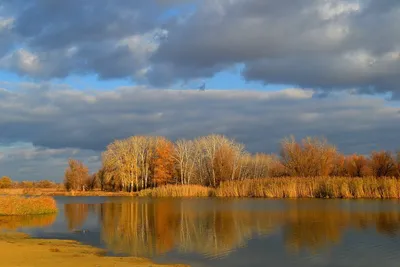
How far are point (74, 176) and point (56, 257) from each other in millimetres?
76465

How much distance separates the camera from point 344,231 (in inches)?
846

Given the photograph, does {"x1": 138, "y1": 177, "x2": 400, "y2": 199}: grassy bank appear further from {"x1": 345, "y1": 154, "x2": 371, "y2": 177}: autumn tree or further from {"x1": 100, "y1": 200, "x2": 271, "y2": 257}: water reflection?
{"x1": 345, "y1": 154, "x2": 371, "y2": 177}: autumn tree

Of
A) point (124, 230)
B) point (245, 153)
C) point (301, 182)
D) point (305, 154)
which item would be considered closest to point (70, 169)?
point (245, 153)

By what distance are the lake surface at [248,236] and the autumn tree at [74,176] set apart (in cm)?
5749

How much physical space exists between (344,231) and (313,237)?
246 cm

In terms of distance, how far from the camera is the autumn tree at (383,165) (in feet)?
220

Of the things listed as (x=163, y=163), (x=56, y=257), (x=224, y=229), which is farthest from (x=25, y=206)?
(x=163, y=163)

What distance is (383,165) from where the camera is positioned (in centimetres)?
6794

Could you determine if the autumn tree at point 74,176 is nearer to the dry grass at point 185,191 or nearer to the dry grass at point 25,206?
the dry grass at point 185,191

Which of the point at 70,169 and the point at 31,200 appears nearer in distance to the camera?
the point at 31,200

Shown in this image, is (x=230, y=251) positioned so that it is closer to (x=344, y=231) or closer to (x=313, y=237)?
(x=313, y=237)

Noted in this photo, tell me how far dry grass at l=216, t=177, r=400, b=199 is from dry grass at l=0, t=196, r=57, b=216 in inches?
993

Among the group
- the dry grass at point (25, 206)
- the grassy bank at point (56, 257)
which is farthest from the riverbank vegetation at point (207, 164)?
the grassy bank at point (56, 257)

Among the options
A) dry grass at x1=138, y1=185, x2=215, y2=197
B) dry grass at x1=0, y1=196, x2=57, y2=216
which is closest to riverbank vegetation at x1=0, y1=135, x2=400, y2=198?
dry grass at x1=138, y1=185, x2=215, y2=197
